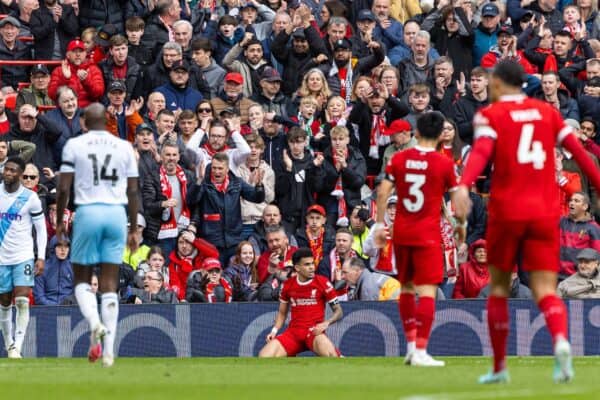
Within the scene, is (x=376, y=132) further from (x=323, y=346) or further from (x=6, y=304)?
(x=6, y=304)

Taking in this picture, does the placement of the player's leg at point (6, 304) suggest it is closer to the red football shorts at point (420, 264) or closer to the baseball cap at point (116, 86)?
the baseball cap at point (116, 86)

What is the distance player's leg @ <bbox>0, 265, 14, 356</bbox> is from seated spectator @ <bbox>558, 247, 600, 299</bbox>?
7.08m

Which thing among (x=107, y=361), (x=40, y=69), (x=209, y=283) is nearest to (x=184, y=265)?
(x=209, y=283)

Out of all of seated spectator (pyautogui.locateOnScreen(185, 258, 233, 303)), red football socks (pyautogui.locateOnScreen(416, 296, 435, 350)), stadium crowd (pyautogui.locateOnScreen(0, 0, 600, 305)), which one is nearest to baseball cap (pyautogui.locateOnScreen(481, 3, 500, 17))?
stadium crowd (pyautogui.locateOnScreen(0, 0, 600, 305))

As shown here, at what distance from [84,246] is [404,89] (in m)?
10.6

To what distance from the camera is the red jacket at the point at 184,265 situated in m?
21.2

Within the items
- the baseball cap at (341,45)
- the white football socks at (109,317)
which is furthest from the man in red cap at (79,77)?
the white football socks at (109,317)

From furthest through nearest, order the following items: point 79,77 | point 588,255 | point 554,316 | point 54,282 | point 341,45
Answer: point 341,45, point 79,77, point 54,282, point 588,255, point 554,316

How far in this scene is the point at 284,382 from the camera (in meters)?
12.2

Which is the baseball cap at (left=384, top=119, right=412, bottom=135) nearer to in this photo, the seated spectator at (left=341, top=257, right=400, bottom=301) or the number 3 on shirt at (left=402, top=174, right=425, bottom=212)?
the seated spectator at (left=341, top=257, right=400, bottom=301)

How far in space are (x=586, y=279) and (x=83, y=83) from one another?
27.9ft

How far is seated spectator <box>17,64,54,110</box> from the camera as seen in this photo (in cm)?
2338

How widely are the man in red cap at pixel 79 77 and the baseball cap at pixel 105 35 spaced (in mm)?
657

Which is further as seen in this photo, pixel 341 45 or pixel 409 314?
pixel 341 45
